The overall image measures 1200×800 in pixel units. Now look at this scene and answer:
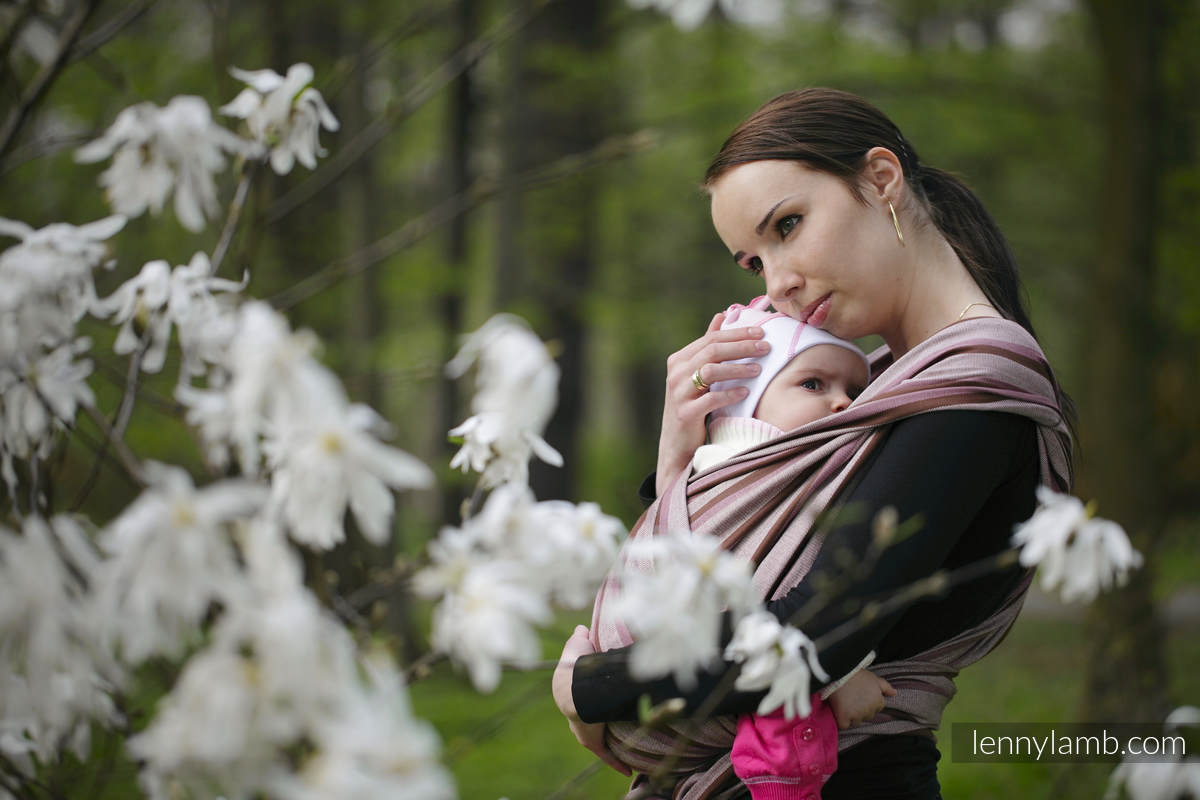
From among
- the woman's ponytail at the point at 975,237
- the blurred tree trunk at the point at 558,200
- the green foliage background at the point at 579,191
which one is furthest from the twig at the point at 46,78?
the blurred tree trunk at the point at 558,200

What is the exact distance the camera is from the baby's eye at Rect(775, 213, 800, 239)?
1.58 m

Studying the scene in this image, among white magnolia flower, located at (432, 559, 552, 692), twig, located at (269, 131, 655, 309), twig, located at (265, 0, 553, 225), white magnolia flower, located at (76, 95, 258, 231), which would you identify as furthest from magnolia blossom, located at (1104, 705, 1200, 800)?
white magnolia flower, located at (76, 95, 258, 231)

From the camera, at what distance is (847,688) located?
1426mm

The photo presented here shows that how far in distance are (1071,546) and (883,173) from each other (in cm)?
64

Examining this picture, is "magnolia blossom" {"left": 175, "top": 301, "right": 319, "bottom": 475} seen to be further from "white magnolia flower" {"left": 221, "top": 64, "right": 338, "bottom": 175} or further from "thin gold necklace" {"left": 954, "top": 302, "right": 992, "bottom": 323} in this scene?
"thin gold necklace" {"left": 954, "top": 302, "right": 992, "bottom": 323}

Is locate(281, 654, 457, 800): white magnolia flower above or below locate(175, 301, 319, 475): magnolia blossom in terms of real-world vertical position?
below

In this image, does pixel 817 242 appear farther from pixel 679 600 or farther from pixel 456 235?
pixel 456 235

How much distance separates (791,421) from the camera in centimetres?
169

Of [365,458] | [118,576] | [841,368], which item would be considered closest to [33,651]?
[118,576]

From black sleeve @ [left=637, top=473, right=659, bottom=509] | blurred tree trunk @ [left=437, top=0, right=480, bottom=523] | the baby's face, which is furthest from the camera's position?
blurred tree trunk @ [left=437, top=0, right=480, bottom=523]

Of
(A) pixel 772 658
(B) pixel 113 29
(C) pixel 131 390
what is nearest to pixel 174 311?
(C) pixel 131 390

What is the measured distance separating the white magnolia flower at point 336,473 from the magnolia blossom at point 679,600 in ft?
A: 0.84

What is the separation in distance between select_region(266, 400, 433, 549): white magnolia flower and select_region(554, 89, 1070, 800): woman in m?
0.60

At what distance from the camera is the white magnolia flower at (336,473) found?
83 centimetres
